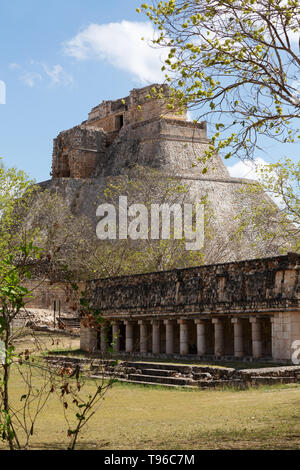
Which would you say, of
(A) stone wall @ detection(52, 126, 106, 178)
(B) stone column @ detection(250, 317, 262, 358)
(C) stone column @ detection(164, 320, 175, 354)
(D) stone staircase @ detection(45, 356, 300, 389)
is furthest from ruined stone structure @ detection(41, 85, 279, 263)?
(D) stone staircase @ detection(45, 356, 300, 389)

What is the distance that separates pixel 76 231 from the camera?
46906mm

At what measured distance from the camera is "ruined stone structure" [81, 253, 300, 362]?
1811 cm

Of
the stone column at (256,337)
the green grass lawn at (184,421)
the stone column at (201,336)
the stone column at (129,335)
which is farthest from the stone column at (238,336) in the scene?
the stone column at (129,335)

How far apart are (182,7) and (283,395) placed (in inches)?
290

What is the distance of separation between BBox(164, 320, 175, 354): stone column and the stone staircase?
367 centimetres

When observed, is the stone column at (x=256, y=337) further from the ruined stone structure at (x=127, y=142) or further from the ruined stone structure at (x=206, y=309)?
the ruined stone structure at (x=127, y=142)

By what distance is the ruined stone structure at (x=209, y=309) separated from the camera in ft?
59.4

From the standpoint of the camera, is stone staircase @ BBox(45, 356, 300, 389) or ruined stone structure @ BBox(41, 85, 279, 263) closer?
stone staircase @ BBox(45, 356, 300, 389)

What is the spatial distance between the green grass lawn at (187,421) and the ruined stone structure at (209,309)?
2715 millimetres

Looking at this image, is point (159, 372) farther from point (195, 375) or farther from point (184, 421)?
point (184, 421)

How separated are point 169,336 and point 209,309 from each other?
3151 mm

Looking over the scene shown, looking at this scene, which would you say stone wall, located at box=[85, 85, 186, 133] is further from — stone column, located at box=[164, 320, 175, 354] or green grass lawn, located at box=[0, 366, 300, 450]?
green grass lawn, located at box=[0, 366, 300, 450]

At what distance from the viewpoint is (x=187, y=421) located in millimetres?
10523
